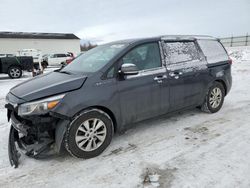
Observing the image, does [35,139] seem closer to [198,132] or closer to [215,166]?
[215,166]

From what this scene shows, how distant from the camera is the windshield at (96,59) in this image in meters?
3.16

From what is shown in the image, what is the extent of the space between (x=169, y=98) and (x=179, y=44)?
3.63 feet

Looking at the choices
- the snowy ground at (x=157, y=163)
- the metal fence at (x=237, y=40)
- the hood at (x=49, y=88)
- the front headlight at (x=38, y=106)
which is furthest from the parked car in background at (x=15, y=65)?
the metal fence at (x=237, y=40)

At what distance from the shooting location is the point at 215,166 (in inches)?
102

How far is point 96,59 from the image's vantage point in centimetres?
348

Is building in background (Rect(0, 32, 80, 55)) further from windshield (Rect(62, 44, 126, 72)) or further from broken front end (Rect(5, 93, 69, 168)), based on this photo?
broken front end (Rect(5, 93, 69, 168))

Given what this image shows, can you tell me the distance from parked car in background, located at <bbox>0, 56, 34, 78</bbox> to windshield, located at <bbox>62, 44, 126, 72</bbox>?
1006cm

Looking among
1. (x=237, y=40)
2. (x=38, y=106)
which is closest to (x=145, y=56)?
(x=38, y=106)

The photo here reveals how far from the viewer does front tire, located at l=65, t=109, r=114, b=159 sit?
2729mm

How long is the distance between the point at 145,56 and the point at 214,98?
2.08 meters

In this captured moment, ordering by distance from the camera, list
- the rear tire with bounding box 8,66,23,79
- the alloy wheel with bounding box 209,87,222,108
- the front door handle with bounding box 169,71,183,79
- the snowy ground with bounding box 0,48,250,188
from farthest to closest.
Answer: the rear tire with bounding box 8,66,23,79, the alloy wheel with bounding box 209,87,222,108, the front door handle with bounding box 169,71,183,79, the snowy ground with bounding box 0,48,250,188

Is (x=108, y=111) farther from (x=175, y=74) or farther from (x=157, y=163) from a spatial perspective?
(x=175, y=74)

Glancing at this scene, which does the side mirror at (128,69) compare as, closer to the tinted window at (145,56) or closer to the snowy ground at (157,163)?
the tinted window at (145,56)

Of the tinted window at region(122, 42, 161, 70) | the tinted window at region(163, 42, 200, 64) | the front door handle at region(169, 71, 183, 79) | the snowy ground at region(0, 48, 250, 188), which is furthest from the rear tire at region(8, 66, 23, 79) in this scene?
the front door handle at region(169, 71, 183, 79)
